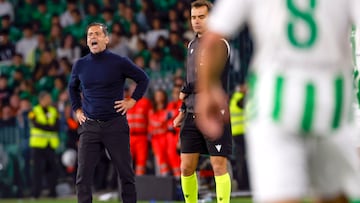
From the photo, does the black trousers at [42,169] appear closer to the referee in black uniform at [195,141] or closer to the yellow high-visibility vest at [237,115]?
the yellow high-visibility vest at [237,115]

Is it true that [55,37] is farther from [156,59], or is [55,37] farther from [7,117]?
[156,59]

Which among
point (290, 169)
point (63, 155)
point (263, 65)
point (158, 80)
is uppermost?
point (263, 65)

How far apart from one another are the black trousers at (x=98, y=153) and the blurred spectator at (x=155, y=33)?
26.6 ft

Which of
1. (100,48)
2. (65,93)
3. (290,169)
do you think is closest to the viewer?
(290,169)

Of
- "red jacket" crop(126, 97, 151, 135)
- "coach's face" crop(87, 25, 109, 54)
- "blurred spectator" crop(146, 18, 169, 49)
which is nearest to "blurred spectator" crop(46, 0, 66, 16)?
"blurred spectator" crop(146, 18, 169, 49)

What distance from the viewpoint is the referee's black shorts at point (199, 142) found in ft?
33.8

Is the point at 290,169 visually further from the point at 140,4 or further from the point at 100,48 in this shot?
the point at 140,4

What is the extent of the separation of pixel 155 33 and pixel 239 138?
3421 mm

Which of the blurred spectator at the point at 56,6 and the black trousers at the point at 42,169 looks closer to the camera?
the black trousers at the point at 42,169

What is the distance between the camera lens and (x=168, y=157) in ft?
54.8

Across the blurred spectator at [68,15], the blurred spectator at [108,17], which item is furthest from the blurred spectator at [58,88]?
the blurred spectator at [68,15]

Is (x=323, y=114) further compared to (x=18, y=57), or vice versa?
(x=18, y=57)

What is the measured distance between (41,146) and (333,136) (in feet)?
40.0

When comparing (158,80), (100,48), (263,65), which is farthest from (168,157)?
(263,65)
